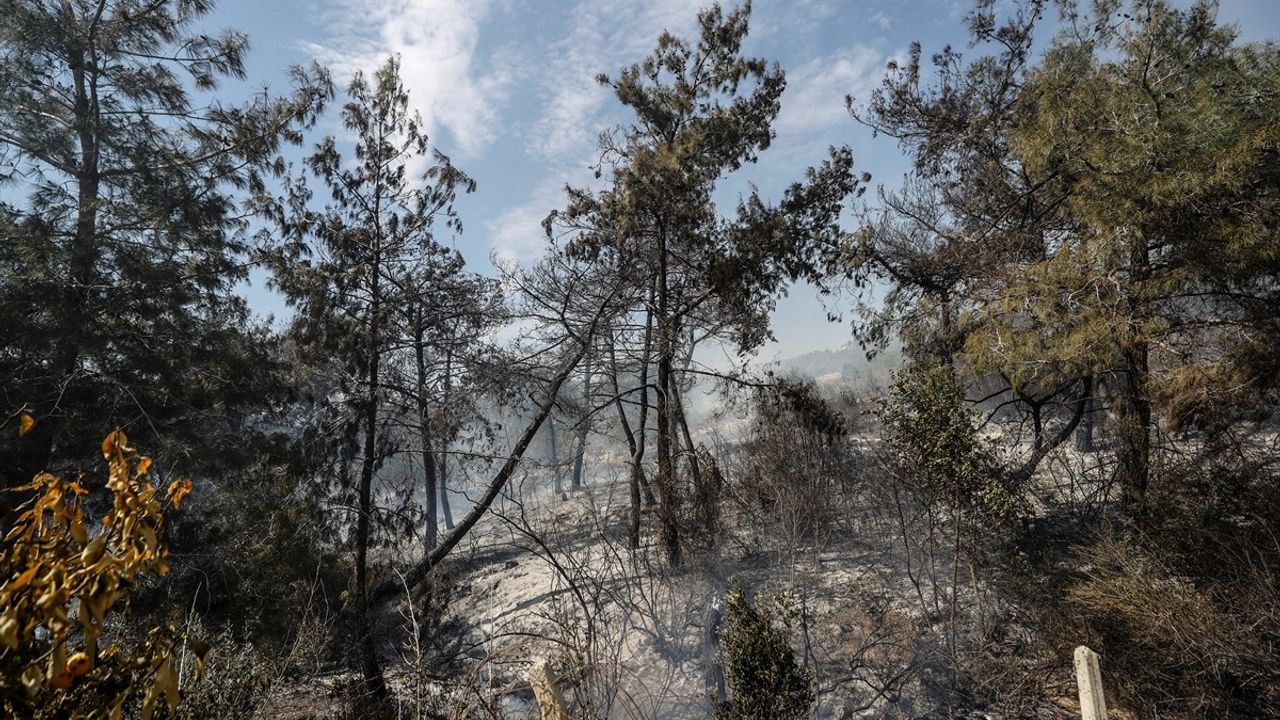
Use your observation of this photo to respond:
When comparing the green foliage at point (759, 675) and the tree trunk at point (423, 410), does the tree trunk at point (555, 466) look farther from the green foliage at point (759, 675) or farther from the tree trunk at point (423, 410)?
the green foliage at point (759, 675)

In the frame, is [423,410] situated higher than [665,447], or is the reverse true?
[423,410]

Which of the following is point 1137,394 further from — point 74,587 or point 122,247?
point 122,247

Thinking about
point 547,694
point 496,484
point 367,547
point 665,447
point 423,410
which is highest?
point 423,410

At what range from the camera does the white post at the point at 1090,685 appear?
397 cm

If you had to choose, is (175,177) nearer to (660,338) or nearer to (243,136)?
(243,136)

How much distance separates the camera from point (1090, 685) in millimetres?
4020

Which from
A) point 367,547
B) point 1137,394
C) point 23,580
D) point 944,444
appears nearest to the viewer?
point 23,580

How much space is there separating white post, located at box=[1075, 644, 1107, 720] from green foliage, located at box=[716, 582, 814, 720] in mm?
1888

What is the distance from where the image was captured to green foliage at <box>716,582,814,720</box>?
486cm

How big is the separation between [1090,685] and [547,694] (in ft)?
12.1

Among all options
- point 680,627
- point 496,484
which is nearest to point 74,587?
point 496,484

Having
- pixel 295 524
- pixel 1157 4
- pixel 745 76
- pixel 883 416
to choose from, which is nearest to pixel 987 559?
pixel 883 416

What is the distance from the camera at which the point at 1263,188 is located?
6.44m

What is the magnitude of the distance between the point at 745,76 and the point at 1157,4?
517 centimetres
